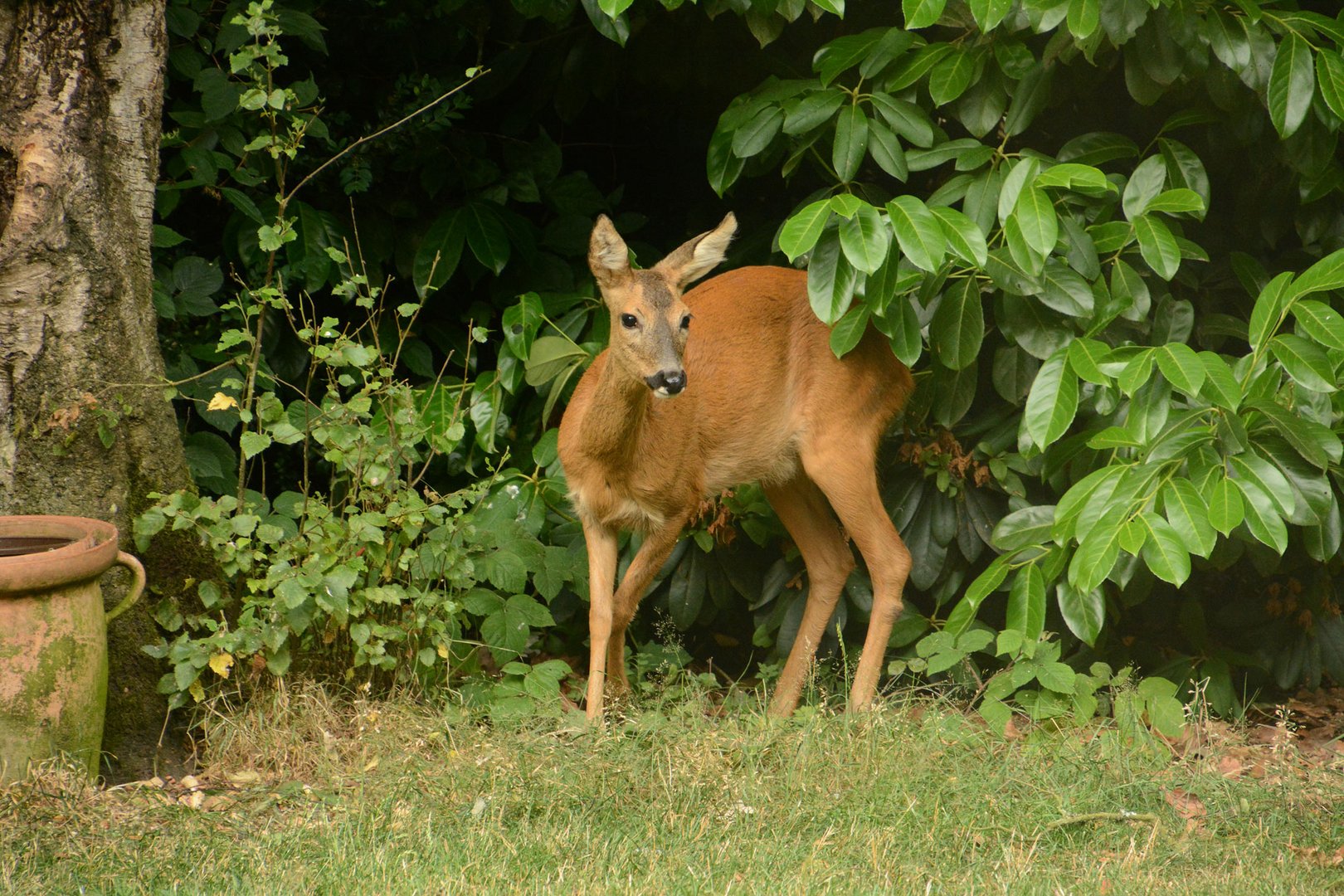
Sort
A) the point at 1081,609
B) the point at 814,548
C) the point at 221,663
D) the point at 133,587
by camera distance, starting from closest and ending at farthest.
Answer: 1. the point at 133,587
2. the point at 221,663
3. the point at 1081,609
4. the point at 814,548

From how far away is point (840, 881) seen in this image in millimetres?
3664

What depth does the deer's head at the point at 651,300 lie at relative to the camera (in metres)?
4.83

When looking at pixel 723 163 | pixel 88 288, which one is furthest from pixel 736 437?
pixel 88 288

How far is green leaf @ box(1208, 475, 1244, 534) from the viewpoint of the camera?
4.01m

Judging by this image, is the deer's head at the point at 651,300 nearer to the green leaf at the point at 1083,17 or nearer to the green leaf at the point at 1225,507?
the green leaf at the point at 1083,17

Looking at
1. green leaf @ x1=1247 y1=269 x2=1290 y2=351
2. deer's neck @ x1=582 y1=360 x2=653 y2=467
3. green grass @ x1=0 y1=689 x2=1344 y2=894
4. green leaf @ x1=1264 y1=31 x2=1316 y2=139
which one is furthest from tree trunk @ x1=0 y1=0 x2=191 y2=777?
green leaf @ x1=1264 y1=31 x2=1316 y2=139

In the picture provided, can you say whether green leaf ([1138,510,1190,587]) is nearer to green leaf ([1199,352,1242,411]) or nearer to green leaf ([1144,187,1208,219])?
green leaf ([1199,352,1242,411])

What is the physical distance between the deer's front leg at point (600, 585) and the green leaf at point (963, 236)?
1.79 m

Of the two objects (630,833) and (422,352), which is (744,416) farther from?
(630,833)

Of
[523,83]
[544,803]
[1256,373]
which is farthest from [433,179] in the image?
[1256,373]

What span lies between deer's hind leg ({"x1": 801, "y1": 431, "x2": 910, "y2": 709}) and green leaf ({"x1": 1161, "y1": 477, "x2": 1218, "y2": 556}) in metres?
1.49

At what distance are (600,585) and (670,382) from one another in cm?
105

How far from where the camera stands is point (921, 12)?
4328 millimetres

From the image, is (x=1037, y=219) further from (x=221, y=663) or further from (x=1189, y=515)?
(x=221, y=663)
